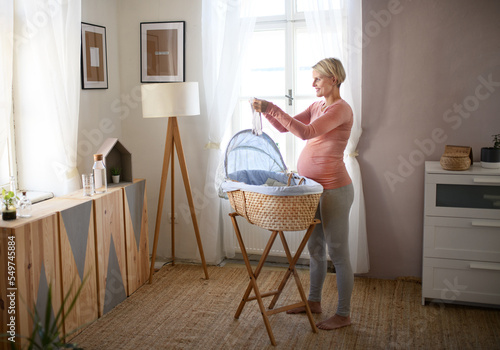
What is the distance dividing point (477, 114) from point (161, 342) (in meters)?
2.57

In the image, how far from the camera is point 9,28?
3070 millimetres

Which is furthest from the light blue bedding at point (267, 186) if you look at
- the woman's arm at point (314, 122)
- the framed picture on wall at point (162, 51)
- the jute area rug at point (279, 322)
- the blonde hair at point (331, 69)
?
the framed picture on wall at point (162, 51)

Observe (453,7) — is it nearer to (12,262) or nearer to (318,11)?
(318,11)

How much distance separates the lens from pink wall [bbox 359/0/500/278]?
3.47 m

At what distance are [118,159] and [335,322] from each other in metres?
1.85

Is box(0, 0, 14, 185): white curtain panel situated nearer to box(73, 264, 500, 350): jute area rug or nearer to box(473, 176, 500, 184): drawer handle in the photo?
box(73, 264, 500, 350): jute area rug

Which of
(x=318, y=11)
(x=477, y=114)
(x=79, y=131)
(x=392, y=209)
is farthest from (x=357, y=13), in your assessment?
(x=79, y=131)

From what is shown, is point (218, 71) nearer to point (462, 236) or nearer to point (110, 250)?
point (110, 250)

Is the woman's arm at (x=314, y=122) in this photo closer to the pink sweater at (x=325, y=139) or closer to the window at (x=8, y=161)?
the pink sweater at (x=325, y=139)

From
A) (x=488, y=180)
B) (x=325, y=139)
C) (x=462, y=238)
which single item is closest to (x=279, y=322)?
(x=325, y=139)

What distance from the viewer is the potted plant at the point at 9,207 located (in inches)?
101

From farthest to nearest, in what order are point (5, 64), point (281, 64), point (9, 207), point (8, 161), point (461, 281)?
point (281, 64) → point (8, 161) → point (461, 281) → point (5, 64) → point (9, 207)

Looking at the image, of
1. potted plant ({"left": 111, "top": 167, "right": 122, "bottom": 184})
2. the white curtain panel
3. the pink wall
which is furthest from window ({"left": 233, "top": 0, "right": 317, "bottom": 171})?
the white curtain panel

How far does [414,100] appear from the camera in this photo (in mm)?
3637
